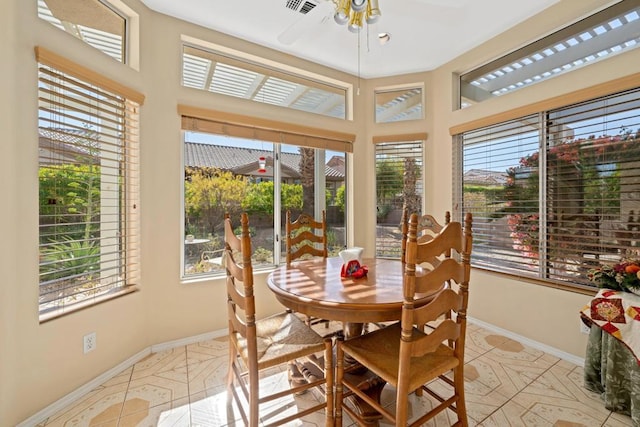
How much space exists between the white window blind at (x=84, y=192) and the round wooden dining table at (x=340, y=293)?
1315 millimetres

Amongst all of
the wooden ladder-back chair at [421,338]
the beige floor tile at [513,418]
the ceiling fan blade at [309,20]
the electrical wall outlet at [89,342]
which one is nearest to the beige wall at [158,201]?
the electrical wall outlet at [89,342]

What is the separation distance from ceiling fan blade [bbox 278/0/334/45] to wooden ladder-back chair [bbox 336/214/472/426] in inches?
63.1

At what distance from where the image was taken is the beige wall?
1572 mm

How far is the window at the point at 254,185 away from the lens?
2736 millimetres

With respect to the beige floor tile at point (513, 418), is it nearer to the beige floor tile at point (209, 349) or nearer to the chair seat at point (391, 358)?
the chair seat at point (391, 358)

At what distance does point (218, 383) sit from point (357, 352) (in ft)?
3.77

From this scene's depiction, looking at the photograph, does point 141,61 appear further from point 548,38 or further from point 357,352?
point 548,38

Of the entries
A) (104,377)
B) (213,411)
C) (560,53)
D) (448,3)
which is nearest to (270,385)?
(213,411)

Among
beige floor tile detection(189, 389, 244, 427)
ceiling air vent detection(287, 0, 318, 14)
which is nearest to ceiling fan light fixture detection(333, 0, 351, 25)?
ceiling air vent detection(287, 0, 318, 14)

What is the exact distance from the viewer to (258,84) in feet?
10.1

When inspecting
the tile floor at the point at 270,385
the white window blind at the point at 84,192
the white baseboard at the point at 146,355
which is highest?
the white window blind at the point at 84,192

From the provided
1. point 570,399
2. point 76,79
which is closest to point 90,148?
point 76,79

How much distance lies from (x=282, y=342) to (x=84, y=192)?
5.68ft

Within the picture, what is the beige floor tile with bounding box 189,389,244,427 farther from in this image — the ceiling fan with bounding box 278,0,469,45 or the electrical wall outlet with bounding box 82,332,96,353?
the ceiling fan with bounding box 278,0,469,45
